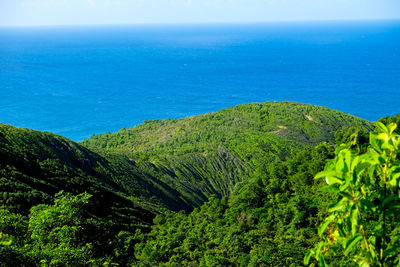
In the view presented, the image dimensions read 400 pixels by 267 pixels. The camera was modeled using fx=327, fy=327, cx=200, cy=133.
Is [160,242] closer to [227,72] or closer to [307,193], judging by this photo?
[307,193]

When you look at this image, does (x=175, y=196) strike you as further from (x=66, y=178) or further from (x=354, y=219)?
(x=354, y=219)

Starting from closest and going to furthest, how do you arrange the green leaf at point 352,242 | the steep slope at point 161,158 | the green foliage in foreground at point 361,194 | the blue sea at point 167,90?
the green leaf at point 352,242, the green foliage in foreground at point 361,194, the steep slope at point 161,158, the blue sea at point 167,90

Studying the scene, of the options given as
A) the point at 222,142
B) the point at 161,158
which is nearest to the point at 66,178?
the point at 161,158

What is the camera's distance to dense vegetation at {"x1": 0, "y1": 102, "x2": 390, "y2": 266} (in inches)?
642

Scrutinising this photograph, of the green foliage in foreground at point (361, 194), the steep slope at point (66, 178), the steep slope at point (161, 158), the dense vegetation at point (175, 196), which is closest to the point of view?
the green foliage in foreground at point (361, 194)

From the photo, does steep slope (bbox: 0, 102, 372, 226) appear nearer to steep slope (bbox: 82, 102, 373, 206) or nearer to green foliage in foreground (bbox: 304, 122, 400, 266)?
steep slope (bbox: 82, 102, 373, 206)

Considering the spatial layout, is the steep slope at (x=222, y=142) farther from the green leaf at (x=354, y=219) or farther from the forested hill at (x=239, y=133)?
the green leaf at (x=354, y=219)

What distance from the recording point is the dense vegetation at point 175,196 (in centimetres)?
1630

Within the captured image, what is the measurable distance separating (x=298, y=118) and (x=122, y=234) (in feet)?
220

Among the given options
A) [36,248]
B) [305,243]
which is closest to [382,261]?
[36,248]

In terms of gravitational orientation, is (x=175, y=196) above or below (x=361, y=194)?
above

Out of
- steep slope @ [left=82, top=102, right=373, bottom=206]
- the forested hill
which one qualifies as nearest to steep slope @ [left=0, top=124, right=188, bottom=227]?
steep slope @ [left=82, top=102, right=373, bottom=206]

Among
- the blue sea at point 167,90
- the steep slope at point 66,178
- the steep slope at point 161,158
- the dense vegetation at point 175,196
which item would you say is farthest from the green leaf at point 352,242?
the blue sea at point 167,90

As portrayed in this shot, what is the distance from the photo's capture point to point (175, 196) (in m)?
55.2
